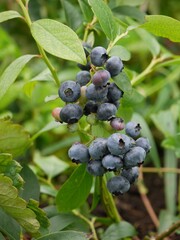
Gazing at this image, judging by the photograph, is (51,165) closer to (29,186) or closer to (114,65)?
(29,186)

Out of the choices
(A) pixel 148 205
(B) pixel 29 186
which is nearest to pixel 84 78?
(B) pixel 29 186

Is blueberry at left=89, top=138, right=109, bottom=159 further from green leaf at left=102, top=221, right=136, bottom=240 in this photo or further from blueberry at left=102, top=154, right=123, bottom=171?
green leaf at left=102, top=221, right=136, bottom=240

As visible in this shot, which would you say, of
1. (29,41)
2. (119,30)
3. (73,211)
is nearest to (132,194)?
(73,211)

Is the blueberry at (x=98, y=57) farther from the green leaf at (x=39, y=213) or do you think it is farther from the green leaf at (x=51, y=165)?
the green leaf at (x=51, y=165)

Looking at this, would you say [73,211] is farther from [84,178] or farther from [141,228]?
[141,228]

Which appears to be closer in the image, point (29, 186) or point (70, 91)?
point (70, 91)

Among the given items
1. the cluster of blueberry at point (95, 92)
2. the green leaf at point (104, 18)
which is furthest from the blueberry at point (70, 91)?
the green leaf at point (104, 18)
